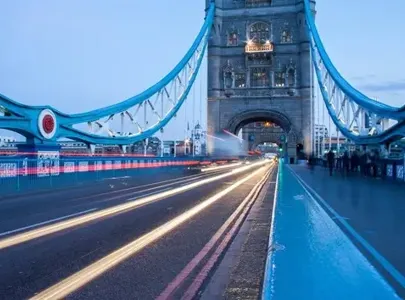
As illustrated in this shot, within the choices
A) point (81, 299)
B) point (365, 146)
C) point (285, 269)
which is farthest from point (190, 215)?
point (365, 146)

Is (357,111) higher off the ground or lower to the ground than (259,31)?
lower

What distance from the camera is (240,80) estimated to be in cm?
8131

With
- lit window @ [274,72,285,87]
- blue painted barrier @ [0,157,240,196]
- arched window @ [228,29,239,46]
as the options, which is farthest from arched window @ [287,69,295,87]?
blue painted barrier @ [0,157,240,196]

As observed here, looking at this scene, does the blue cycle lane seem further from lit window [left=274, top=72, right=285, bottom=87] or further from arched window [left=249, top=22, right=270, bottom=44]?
arched window [left=249, top=22, right=270, bottom=44]

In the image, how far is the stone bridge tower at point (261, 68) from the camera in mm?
77812

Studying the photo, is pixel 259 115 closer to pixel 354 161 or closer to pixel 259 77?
pixel 259 77

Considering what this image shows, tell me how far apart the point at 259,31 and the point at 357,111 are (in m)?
36.8

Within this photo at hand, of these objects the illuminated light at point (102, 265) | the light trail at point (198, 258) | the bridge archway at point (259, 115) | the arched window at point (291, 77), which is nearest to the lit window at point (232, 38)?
the arched window at point (291, 77)

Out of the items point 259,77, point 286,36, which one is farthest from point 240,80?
point 286,36

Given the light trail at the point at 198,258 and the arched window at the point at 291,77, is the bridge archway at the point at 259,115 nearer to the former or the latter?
the arched window at the point at 291,77

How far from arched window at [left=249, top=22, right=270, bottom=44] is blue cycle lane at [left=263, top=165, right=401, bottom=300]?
75124mm

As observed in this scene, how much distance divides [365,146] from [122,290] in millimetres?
40254

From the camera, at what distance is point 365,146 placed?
4241cm

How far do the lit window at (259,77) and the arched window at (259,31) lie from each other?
16.6 feet
